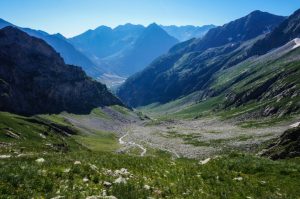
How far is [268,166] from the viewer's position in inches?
1150

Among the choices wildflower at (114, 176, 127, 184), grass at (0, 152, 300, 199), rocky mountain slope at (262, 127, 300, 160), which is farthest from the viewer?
rocky mountain slope at (262, 127, 300, 160)

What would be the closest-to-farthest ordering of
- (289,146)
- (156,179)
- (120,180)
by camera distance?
(120,180) < (156,179) < (289,146)

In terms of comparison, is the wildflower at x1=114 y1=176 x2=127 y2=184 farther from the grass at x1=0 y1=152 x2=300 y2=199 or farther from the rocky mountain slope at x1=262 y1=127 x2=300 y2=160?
the rocky mountain slope at x1=262 y1=127 x2=300 y2=160

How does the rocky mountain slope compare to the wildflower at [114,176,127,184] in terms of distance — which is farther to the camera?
the rocky mountain slope

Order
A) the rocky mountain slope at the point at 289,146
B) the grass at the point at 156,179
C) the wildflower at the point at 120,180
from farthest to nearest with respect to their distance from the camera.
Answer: the rocky mountain slope at the point at 289,146, the wildflower at the point at 120,180, the grass at the point at 156,179

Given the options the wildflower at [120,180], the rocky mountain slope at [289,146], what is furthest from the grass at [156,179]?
the rocky mountain slope at [289,146]

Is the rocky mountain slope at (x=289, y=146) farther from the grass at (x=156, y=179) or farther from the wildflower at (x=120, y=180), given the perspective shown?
the wildflower at (x=120, y=180)

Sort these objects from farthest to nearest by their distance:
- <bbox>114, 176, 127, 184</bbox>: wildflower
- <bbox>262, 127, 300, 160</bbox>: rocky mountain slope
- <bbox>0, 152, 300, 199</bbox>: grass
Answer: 1. <bbox>262, 127, 300, 160</bbox>: rocky mountain slope
2. <bbox>114, 176, 127, 184</bbox>: wildflower
3. <bbox>0, 152, 300, 199</bbox>: grass

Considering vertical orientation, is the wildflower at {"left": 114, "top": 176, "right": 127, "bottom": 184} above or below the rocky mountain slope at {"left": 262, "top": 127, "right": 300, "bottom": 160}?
above

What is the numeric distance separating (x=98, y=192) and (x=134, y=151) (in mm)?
125288

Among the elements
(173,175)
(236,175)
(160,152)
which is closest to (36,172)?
(173,175)

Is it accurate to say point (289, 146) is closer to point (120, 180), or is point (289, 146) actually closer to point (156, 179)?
point (156, 179)

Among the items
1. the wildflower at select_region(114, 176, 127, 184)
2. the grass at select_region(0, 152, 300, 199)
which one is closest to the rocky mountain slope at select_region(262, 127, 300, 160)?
the grass at select_region(0, 152, 300, 199)

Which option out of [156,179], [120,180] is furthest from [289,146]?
[120,180]
